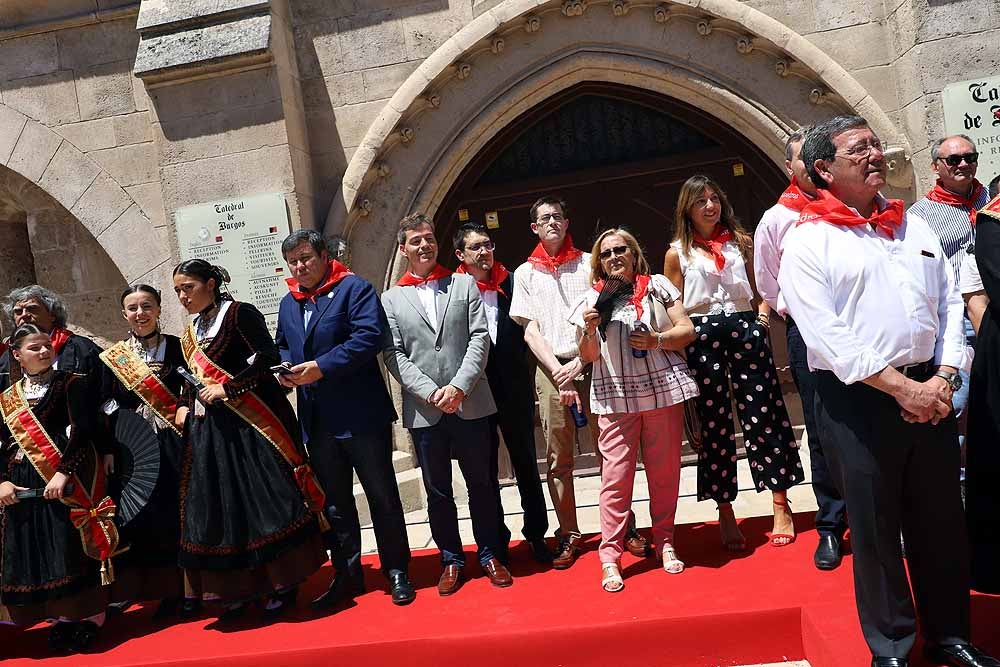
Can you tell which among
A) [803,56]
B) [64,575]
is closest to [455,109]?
[803,56]

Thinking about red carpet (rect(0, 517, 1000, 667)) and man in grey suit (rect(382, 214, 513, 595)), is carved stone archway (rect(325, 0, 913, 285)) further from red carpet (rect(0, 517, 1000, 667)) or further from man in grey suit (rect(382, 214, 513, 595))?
red carpet (rect(0, 517, 1000, 667))

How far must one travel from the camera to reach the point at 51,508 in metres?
3.81

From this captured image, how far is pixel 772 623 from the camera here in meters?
3.18

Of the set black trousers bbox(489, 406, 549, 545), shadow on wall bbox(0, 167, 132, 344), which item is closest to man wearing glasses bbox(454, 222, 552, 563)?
black trousers bbox(489, 406, 549, 545)

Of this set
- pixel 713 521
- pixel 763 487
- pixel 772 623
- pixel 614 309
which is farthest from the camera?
pixel 713 521

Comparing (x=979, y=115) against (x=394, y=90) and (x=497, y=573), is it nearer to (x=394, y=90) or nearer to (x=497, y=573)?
(x=394, y=90)

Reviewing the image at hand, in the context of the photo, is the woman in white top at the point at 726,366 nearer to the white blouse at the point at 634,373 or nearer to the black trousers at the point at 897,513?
the white blouse at the point at 634,373

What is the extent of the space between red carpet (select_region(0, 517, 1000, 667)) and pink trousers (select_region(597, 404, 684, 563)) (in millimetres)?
210

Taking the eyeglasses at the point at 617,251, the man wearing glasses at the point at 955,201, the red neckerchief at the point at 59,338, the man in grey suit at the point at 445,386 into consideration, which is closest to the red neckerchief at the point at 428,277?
the man in grey suit at the point at 445,386

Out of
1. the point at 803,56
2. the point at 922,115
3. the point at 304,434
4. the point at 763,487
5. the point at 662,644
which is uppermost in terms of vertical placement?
the point at 803,56

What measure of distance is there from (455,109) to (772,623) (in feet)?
14.0

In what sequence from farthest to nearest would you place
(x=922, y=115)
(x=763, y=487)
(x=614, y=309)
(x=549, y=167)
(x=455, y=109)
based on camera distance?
1. (x=549, y=167)
2. (x=455, y=109)
3. (x=922, y=115)
4. (x=763, y=487)
5. (x=614, y=309)

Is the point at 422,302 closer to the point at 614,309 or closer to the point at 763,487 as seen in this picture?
the point at 614,309

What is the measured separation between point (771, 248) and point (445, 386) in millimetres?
1555
